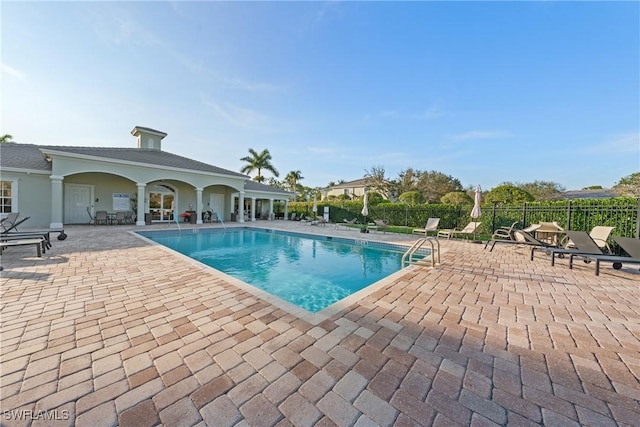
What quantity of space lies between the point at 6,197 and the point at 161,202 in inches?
274

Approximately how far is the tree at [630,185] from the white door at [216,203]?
97.2ft

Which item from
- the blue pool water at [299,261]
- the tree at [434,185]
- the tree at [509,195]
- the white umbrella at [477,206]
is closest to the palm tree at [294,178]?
the tree at [434,185]

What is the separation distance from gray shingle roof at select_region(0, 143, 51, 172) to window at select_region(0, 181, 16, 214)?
994 millimetres

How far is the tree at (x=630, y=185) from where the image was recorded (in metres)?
16.8

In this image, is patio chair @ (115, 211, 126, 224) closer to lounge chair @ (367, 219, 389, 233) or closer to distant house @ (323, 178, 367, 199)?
lounge chair @ (367, 219, 389, 233)

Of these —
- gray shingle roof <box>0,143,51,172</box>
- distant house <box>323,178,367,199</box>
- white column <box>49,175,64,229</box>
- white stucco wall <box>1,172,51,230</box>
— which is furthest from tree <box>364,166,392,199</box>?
gray shingle roof <box>0,143,51,172</box>

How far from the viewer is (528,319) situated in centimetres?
317

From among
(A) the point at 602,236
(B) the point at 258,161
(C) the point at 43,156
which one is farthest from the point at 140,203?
(A) the point at 602,236

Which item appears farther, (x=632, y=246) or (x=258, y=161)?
(x=258, y=161)

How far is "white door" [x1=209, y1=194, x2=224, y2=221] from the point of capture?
20.2m

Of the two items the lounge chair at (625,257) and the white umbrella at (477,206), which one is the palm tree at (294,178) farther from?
the lounge chair at (625,257)

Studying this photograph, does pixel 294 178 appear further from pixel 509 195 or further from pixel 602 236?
pixel 602 236

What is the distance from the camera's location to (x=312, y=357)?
2.26 m

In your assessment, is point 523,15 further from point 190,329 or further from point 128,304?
point 128,304
